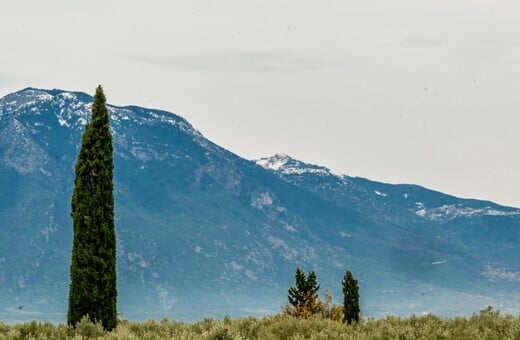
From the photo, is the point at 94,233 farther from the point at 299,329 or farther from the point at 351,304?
the point at 351,304

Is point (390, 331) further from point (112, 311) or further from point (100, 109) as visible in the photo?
point (100, 109)

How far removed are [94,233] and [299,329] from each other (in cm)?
1033

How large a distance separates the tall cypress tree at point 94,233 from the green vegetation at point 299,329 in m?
3.31

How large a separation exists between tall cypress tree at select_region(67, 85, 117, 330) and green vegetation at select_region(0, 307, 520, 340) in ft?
10.8

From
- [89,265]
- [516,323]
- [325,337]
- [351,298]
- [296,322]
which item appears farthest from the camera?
[351,298]

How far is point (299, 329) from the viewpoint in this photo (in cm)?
2448

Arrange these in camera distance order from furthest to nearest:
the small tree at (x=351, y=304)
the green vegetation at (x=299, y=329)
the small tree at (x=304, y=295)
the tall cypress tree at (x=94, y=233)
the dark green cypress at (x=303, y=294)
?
the dark green cypress at (x=303, y=294)
the small tree at (x=304, y=295)
the small tree at (x=351, y=304)
the tall cypress tree at (x=94, y=233)
the green vegetation at (x=299, y=329)

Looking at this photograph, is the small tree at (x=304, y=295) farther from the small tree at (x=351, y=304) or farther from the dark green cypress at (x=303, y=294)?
the small tree at (x=351, y=304)

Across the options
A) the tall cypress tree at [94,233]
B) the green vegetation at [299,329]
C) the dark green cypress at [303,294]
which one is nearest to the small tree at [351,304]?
the dark green cypress at [303,294]

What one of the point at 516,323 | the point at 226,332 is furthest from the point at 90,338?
the point at 516,323

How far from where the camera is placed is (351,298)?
45.0 metres

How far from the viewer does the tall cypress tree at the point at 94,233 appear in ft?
103

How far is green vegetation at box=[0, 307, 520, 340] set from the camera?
21719 millimetres

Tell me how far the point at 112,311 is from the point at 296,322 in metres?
8.79
